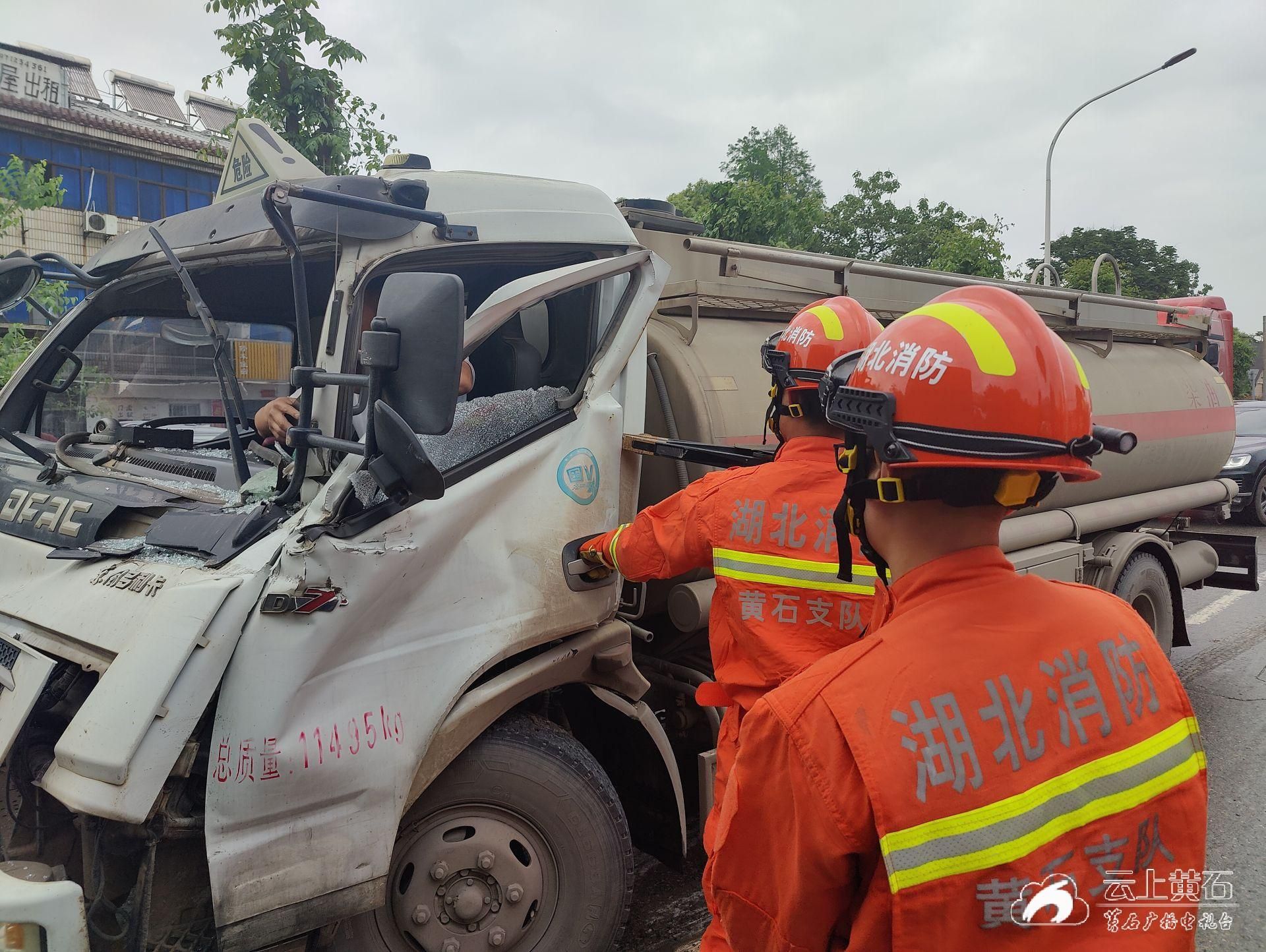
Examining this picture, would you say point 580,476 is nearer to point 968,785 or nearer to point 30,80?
point 968,785

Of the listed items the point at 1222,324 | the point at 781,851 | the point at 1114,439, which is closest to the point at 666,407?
the point at 1114,439

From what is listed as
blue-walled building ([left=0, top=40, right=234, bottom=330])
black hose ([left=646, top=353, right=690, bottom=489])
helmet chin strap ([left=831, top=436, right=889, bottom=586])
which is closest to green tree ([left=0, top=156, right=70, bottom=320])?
black hose ([left=646, top=353, right=690, bottom=489])

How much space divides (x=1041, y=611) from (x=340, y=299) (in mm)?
1828

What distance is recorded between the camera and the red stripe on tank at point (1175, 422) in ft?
16.3

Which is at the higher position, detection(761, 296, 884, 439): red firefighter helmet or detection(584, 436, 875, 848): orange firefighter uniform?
detection(761, 296, 884, 439): red firefighter helmet

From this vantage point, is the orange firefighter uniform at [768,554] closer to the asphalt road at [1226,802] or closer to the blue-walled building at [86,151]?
the asphalt road at [1226,802]

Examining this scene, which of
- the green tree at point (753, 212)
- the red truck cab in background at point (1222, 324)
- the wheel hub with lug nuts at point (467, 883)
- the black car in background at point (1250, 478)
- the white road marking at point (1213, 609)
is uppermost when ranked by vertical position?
the green tree at point (753, 212)

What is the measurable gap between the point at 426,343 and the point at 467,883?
1.42 m

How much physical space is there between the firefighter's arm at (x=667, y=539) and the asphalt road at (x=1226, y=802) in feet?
5.26

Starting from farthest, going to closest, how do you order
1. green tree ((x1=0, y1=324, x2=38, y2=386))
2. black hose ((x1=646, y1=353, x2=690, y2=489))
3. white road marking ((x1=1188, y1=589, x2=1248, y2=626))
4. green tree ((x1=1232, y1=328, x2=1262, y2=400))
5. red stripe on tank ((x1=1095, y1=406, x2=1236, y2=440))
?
green tree ((x1=1232, y1=328, x2=1262, y2=400)), white road marking ((x1=1188, y1=589, x2=1248, y2=626)), green tree ((x1=0, y1=324, x2=38, y2=386)), red stripe on tank ((x1=1095, y1=406, x2=1236, y2=440)), black hose ((x1=646, y1=353, x2=690, y2=489))

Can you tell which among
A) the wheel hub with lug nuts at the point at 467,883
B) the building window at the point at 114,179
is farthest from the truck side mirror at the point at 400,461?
the building window at the point at 114,179

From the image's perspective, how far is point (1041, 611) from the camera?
3.78ft

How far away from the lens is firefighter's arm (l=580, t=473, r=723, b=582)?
2.33 metres

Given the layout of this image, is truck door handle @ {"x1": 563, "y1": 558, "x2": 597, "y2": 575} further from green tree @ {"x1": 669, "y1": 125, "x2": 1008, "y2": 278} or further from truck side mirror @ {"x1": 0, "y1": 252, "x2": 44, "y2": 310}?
green tree @ {"x1": 669, "y1": 125, "x2": 1008, "y2": 278}
